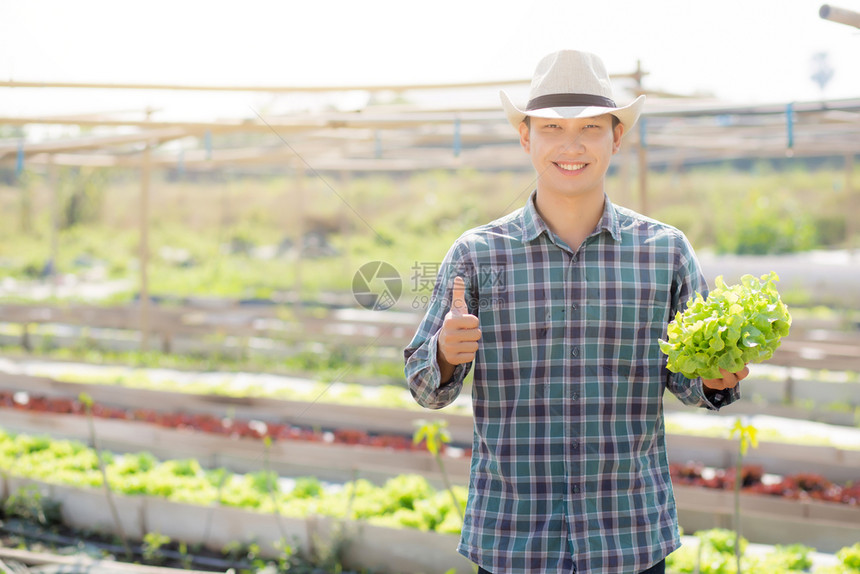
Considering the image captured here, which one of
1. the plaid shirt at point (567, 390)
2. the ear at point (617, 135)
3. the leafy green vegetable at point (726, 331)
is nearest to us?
the leafy green vegetable at point (726, 331)

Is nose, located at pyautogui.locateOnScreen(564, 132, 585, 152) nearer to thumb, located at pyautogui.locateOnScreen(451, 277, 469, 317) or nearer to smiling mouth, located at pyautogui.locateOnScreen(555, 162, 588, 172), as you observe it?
smiling mouth, located at pyautogui.locateOnScreen(555, 162, 588, 172)

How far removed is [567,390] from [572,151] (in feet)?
1.65

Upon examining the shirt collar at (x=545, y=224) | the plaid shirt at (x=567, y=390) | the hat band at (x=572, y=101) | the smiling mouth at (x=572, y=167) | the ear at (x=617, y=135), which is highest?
the hat band at (x=572, y=101)

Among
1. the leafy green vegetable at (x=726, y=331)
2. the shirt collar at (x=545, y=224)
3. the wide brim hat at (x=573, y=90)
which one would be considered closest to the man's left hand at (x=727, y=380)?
the leafy green vegetable at (x=726, y=331)

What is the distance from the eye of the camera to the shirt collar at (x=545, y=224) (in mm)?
1786

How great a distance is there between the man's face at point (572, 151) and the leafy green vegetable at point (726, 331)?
34cm

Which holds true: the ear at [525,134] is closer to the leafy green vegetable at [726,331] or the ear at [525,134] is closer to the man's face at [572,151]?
the man's face at [572,151]

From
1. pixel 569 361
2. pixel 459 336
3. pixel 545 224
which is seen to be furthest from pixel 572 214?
pixel 459 336

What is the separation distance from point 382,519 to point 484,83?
273 centimetres

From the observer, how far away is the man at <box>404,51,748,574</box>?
5.62 ft

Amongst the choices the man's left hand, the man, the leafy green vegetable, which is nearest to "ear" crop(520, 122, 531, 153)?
the man

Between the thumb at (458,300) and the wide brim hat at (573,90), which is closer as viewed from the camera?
the thumb at (458,300)

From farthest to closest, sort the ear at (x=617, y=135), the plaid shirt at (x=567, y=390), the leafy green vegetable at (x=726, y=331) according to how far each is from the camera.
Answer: the ear at (x=617, y=135), the plaid shirt at (x=567, y=390), the leafy green vegetable at (x=726, y=331)

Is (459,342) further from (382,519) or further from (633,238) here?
(382,519)
